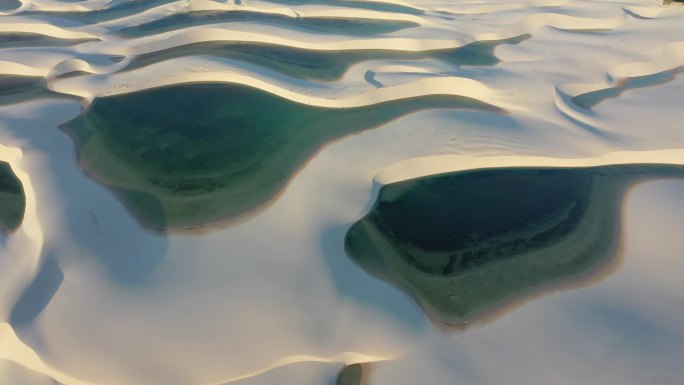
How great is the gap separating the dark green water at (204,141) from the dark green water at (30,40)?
22.9 feet

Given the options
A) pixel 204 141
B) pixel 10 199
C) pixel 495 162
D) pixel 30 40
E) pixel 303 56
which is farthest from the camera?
pixel 30 40

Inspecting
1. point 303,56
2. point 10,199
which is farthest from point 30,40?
point 10,199

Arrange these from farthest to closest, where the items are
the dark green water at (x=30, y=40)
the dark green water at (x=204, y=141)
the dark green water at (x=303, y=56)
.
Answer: the dark green water at (x=30, y=40), the dark green water at (x=303, y=56), the dark green water at (x=204, y=141)

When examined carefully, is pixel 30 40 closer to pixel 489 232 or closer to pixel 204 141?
pixel 204 141

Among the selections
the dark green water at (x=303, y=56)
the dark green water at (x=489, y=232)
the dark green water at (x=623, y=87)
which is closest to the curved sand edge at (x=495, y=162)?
the dark green water at (x=489, y=232)

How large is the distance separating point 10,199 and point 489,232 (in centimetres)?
964

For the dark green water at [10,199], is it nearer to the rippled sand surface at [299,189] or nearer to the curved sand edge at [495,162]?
the rippled sand surface at [299,189]

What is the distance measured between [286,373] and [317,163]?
5.17m

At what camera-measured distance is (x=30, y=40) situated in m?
18.4

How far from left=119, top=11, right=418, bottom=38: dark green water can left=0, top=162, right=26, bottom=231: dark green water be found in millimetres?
9630

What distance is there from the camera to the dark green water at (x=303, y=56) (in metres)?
15.4

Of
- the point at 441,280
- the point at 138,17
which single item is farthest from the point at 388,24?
the point at 441,280

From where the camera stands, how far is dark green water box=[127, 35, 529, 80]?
15406 millimetres

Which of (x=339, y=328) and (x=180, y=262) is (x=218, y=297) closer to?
(x=180, y=262)
